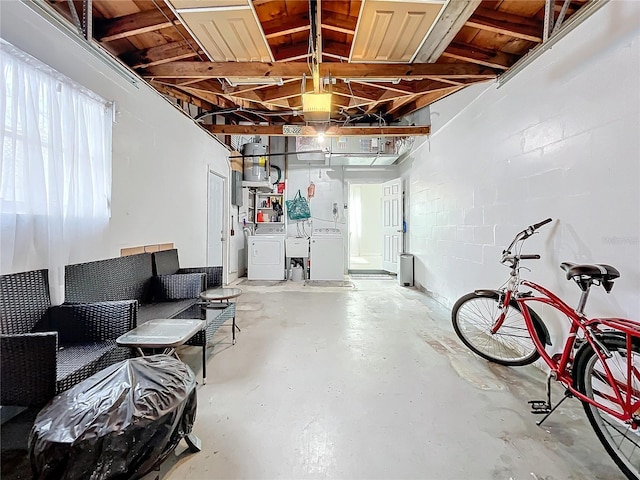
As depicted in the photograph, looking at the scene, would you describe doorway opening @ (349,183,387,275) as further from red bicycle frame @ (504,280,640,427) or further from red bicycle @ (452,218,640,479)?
red bicycle frame @ (504,280,640,427)

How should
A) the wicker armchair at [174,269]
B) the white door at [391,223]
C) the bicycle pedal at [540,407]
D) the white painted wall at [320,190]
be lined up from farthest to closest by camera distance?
the white painted wall at [320,190] → the white door at [391,223] → the wicker armchair at [174,269] → the bicycle pedal at [540,407]

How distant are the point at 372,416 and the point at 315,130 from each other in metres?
4.04

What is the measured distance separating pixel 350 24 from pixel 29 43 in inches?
88.3

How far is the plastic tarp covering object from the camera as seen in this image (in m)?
1.11

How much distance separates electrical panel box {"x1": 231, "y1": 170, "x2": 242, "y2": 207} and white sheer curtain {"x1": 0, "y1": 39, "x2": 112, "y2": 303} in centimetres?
374

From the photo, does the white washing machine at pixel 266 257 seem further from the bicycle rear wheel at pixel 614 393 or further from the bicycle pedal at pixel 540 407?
the bicycle rear wheel at pixel 614 393

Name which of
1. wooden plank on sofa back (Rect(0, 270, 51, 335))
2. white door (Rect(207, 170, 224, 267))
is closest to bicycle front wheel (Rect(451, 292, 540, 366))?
wooden plank on sofa back (Rect(0, 270, 51, 335))

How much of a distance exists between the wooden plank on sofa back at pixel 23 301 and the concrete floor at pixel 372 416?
1111 millimetres

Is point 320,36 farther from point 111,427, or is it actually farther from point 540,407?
point 540,407

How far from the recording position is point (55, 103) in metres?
1.92

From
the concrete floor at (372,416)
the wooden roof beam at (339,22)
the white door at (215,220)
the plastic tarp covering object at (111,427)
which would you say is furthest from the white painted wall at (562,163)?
the white door at (215,220)

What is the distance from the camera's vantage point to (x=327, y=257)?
6.38 m

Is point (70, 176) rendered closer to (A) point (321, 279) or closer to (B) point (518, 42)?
(B) point (518, 42)

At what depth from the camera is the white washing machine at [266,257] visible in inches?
249
